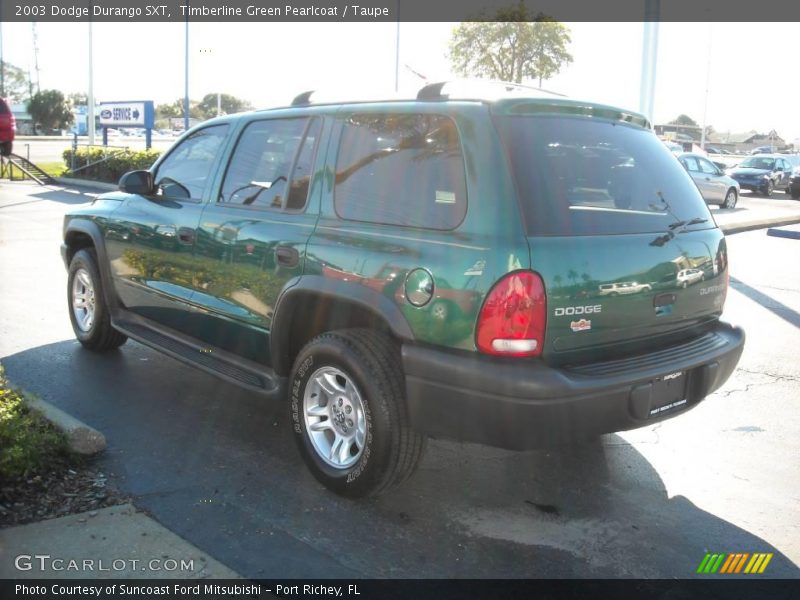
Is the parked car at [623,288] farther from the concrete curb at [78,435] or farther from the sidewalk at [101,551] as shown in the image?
the concrete curb at [78,435]

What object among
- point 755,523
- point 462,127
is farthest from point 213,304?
point 755,523

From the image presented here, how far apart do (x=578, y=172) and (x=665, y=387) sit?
3.44 feet

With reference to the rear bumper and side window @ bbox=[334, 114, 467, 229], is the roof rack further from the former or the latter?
the rear bumper

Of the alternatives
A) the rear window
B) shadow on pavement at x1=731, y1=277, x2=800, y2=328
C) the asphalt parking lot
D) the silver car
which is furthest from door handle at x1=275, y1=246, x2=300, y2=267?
the silver car

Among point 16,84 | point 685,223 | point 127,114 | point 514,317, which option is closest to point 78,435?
point 514,317

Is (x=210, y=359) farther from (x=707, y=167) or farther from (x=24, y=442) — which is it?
(x=707, y=167)

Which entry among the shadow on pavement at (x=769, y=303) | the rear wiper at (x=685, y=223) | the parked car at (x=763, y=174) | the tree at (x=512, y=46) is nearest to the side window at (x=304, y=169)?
the rear wiper at (x=685, y=223)

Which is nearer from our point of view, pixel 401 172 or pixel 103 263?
pixel 401 172

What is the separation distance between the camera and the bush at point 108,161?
22.2 meters

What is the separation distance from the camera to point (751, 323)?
7691mm

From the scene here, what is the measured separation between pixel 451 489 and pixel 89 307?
3.44 metres

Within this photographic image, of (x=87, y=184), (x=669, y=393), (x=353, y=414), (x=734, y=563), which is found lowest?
(x=734, y=563)

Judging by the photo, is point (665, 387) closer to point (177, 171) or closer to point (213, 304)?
point (213, 304)

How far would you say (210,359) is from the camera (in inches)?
180
